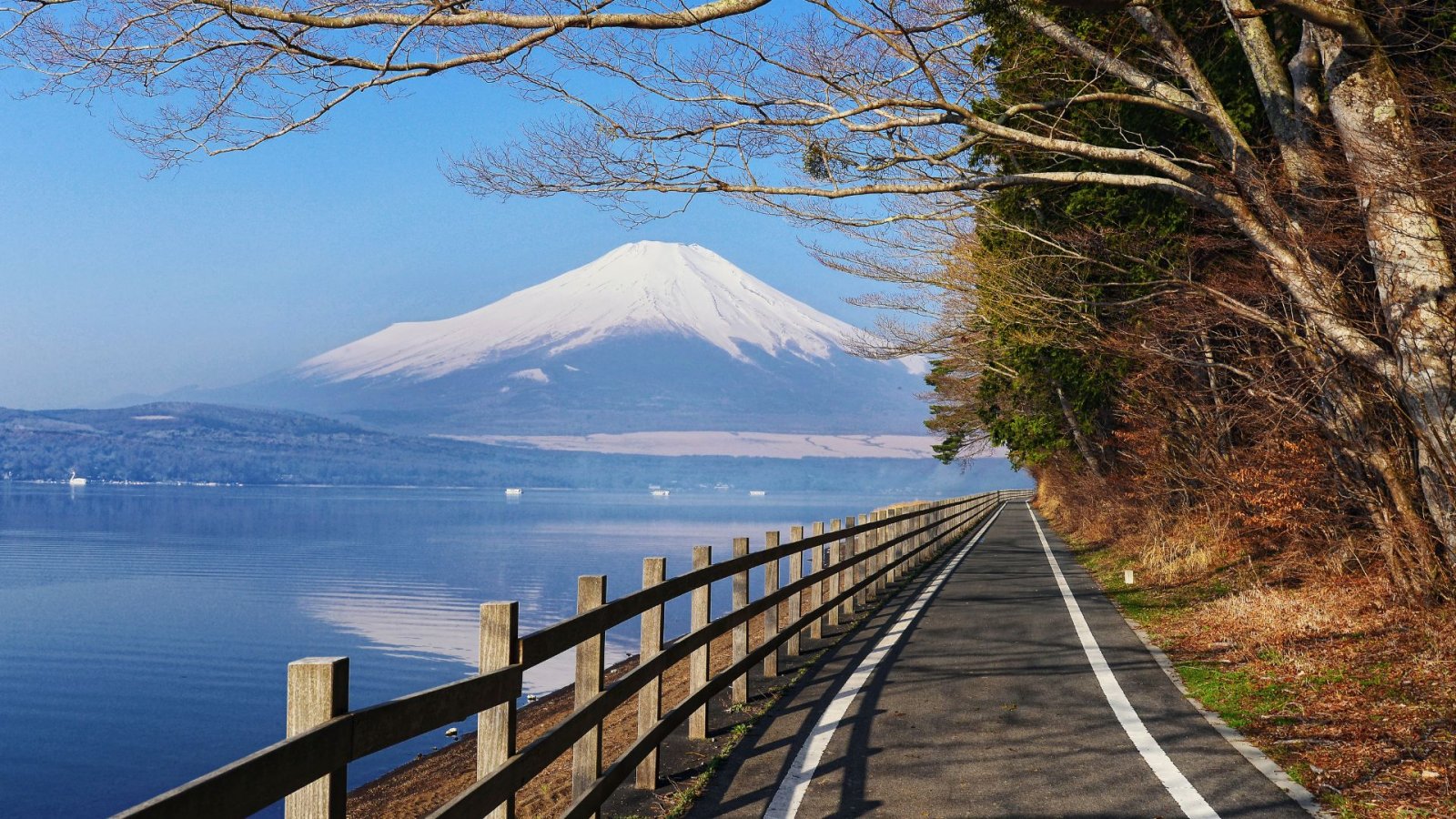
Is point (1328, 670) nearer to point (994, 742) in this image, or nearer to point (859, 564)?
point (994, 742)

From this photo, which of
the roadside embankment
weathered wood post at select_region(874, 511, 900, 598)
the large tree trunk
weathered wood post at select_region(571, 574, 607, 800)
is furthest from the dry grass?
weathered wood post at select_region(571, 574, 607, 800)

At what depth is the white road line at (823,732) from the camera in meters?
5.98

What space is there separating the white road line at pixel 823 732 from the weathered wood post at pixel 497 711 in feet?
5.87

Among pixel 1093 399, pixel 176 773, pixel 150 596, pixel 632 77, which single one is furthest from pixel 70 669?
pixel 1093 399

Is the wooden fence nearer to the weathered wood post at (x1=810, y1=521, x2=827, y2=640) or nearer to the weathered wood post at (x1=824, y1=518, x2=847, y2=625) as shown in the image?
the weathered wood post at (x1=810, y1=521, x2=827, y2=640)

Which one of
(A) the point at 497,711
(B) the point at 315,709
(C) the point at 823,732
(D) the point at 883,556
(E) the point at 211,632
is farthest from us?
(E) the point at 211,632

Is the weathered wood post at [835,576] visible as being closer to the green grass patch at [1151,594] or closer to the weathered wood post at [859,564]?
the weathered wood post at [859,564]

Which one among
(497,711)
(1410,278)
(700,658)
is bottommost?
(700,658)

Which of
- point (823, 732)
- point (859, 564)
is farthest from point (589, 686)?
point (859, 564)

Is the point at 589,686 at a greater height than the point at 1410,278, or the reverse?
the point at 1410,278

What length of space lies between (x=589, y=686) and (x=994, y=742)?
10.1 feet

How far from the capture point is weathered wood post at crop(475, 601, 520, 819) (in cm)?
438

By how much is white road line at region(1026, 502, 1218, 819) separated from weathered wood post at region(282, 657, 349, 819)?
432 cm

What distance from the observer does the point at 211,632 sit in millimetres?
32000
